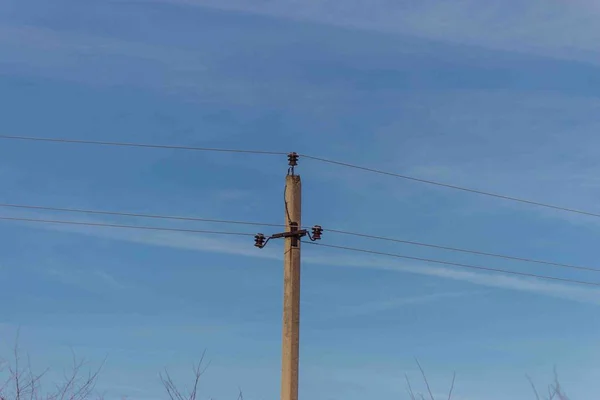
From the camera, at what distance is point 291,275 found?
524 inches

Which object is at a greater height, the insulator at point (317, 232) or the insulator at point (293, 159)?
the insulator at point (293, 159)

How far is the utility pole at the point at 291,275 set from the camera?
12.9 metres

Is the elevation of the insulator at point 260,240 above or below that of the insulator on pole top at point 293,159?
below

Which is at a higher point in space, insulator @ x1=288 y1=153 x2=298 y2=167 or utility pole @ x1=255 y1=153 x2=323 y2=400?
insulator @ x1=288 y1=153 x2=298 y2=167

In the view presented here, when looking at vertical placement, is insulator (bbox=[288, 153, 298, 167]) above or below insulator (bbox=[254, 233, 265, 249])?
above

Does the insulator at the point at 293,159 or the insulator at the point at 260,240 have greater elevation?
the insulator at the point at 293,159

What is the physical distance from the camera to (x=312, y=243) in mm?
13633

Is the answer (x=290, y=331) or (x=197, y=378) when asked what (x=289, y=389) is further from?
(x=197, y=378)

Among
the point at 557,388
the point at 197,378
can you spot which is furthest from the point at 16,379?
the point at 557,388

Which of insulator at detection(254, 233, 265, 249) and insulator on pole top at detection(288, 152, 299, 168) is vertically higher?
insulator on pole top at detection(288, 152, 299, 168)

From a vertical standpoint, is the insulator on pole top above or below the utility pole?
above

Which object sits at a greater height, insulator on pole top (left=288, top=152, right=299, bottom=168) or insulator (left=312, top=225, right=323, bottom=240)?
insulator on pole top (left=288, top=152, right=299, bottom=168)

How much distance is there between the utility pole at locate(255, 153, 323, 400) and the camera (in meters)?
12.9

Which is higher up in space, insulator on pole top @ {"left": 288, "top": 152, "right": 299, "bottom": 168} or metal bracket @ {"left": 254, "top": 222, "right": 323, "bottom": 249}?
insulator on pole top @ {"left": 288, "top": 152, "right": 299, "bottom": 168}
